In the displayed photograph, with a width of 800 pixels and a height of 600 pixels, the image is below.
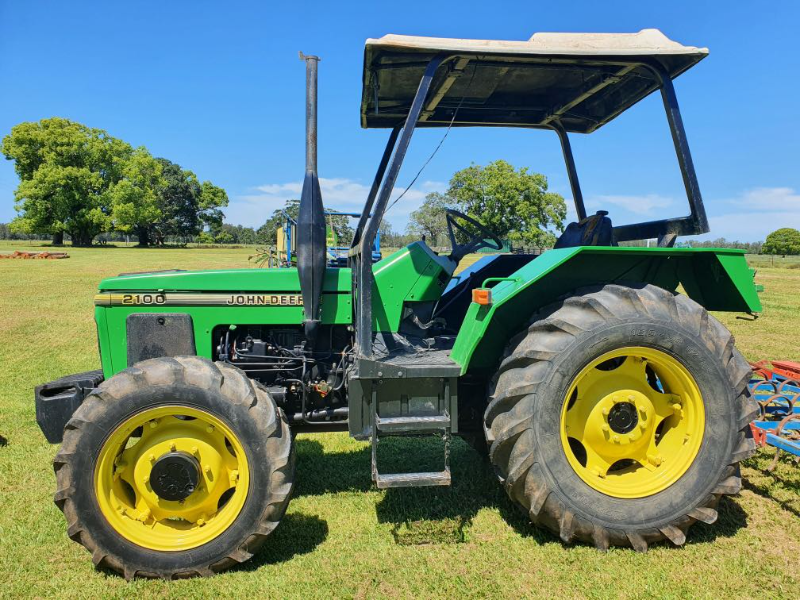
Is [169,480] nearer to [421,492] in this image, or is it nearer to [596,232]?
[421,492]

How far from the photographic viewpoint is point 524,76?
3555mm

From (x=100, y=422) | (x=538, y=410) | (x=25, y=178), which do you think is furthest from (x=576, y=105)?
(x=25, y=178)

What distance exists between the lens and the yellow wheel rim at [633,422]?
2.91 metres

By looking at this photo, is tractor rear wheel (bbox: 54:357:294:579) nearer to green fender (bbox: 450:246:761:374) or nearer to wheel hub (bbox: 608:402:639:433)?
green fender (bbox: 450:246:761:374)

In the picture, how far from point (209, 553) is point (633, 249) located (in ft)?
8.99

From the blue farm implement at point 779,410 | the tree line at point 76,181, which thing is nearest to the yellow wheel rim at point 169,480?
the blue farm implement at point 779,410

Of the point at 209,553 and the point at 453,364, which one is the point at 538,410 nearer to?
the point at 453,364

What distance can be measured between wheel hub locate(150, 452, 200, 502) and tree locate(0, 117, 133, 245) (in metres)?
48.1

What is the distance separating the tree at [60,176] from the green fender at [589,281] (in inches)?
1914

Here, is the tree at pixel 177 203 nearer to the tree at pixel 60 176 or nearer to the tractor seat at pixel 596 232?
the tree at pixel 60 176

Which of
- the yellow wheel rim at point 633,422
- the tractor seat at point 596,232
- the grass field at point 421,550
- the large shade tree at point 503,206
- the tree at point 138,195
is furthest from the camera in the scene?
the tree at point 138,195

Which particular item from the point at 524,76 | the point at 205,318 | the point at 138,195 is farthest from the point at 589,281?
the point at 138,195

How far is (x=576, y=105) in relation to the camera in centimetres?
408

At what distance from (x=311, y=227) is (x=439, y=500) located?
76.9 inches
